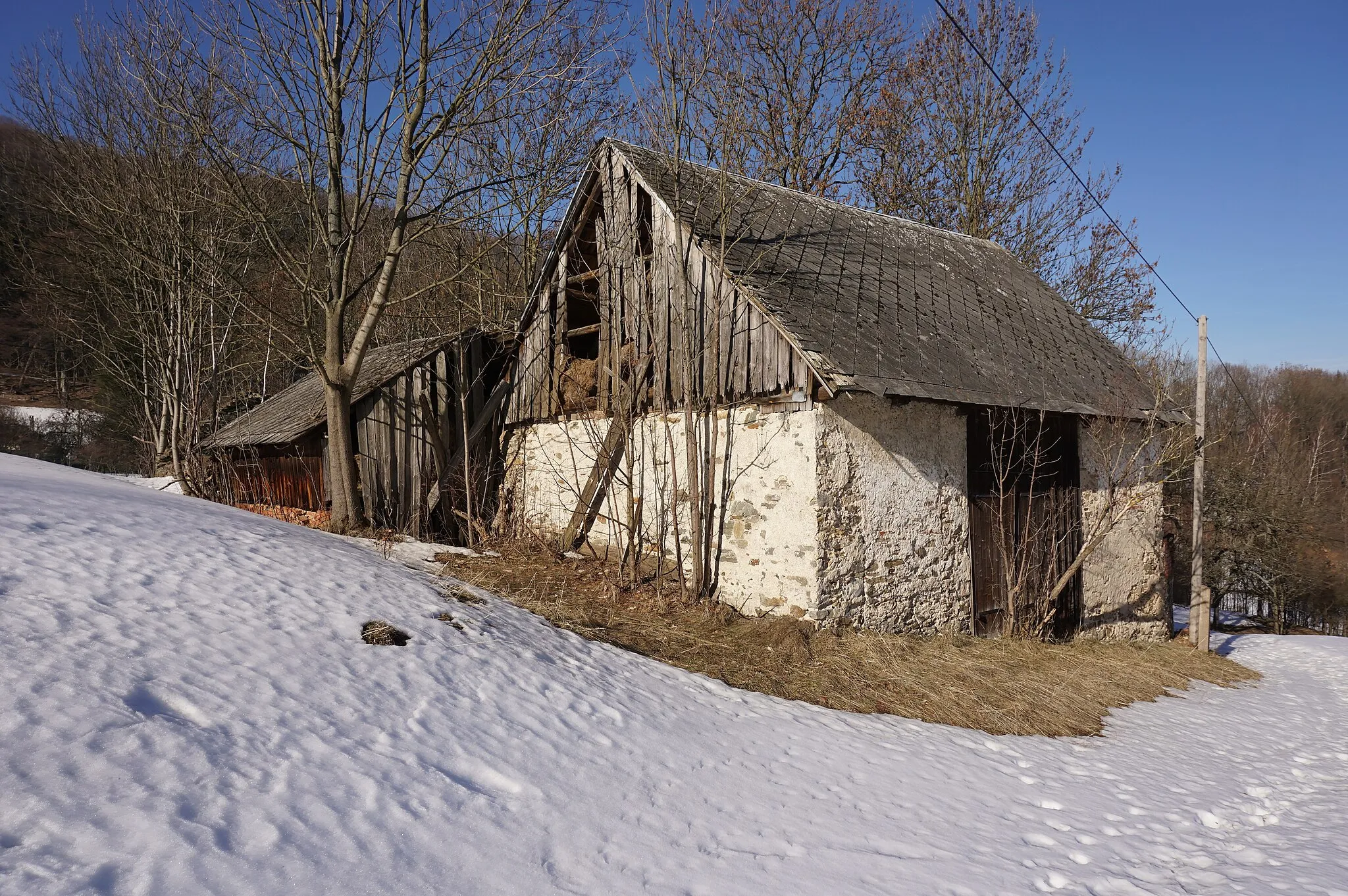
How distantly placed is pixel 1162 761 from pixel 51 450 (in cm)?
2750

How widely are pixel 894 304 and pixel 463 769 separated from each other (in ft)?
25.0

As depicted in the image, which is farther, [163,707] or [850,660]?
[850,660]

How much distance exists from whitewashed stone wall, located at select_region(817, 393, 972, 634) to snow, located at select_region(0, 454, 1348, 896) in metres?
1.93

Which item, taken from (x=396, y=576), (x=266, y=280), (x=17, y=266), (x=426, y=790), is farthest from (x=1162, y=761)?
(x=17, y=266)

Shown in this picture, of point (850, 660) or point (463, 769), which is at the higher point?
point (463, 769)

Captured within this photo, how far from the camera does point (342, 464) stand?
10.0m

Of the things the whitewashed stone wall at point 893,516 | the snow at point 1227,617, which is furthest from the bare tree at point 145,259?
the snow at point 1227,617

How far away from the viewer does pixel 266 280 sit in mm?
17672

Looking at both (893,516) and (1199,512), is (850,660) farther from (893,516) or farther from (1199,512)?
(1199,512)

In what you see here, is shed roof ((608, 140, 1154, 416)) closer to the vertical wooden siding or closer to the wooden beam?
the vertical wooden siding

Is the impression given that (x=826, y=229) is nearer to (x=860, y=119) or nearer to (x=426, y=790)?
(x=426, y=790)

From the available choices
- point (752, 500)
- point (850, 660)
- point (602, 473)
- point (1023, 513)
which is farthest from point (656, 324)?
point (1023, 513)

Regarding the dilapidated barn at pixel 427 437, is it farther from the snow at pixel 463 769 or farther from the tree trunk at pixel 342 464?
the snow at pixel 463 769

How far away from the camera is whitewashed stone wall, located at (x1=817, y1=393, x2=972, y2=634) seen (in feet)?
25.2
